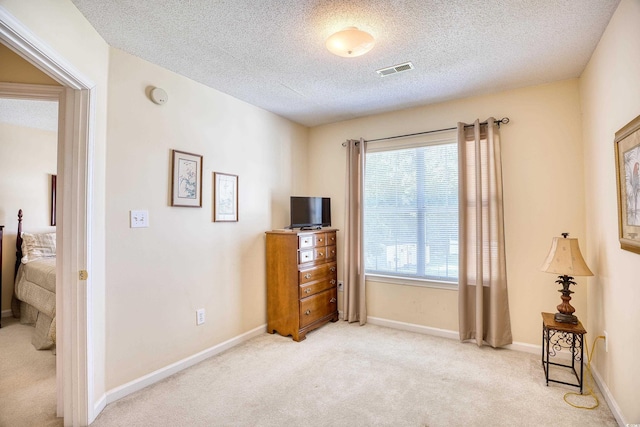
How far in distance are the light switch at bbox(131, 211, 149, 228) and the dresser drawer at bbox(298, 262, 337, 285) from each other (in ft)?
5.01

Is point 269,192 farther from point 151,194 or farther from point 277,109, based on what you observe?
point 151,194

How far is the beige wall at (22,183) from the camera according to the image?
3.93m

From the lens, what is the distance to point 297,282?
322 cm

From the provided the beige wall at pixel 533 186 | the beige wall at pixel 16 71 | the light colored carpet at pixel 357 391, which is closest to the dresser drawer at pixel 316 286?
the light colored carpet at pixel 357 391

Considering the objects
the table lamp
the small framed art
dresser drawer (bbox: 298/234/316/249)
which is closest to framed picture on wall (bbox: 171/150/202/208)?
the small framed art

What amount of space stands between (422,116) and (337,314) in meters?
2.56

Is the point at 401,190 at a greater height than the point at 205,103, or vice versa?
the point at 205,103

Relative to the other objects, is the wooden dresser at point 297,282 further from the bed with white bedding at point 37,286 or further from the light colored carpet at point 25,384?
the bed with white bedding at point 37,286

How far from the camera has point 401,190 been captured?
3.59 meters

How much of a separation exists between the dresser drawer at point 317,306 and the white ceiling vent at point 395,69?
2.32 metres

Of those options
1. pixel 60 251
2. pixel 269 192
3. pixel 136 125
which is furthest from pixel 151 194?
pixel 269 192

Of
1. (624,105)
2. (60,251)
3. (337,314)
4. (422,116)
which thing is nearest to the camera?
(624,105)

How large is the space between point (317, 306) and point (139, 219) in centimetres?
202

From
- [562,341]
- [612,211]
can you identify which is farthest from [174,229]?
[562,341]
